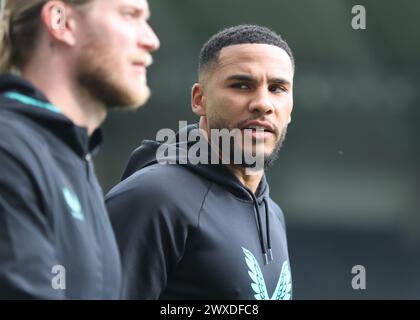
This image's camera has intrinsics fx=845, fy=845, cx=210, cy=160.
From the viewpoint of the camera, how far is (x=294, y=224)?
7.47 meters

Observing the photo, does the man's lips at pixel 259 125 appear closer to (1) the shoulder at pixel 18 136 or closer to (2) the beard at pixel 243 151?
(2) the beard at pixel 243 151

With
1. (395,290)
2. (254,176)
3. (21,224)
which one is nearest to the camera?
(21,224)

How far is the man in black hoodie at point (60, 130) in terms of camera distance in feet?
4.52

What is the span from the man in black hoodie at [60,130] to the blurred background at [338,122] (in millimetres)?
5512

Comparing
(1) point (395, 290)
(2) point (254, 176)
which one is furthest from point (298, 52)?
(2) point (254, 176)

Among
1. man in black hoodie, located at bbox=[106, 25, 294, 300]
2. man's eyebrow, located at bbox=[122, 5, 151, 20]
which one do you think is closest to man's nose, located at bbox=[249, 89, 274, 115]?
man in black hoodie, located at bbox=[106, 25, 294, 300]

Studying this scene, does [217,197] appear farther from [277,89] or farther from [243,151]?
[277,89]

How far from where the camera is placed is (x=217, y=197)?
7.91 ft

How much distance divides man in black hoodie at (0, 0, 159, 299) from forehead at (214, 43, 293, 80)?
839 mm

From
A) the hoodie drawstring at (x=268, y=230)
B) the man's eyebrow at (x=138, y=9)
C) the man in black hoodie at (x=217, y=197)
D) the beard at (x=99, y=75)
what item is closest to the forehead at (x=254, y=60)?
the man in black hoodie at (x=217, y=197)

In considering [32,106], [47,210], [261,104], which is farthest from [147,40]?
[261,104]
